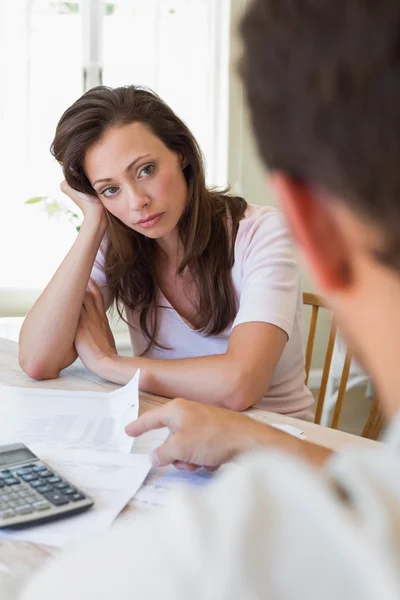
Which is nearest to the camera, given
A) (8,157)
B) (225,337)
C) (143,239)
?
(225,337)

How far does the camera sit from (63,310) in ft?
5.15

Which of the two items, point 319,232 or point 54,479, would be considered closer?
point 319,232

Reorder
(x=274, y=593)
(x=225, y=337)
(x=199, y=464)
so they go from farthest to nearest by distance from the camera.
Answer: (x=225, y=337) < (x=199, y=464) < (x=274, y=593)

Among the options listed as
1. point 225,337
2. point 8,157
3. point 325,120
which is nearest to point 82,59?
point 8,157

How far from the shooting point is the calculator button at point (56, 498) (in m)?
0.83

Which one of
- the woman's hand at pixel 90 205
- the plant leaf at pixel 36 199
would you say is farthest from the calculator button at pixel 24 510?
the plant leaf at pixel 36 199

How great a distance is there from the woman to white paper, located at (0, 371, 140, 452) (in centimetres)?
12

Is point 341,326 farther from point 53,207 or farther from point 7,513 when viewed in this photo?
point 53,207

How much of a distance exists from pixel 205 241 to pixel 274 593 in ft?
4.45

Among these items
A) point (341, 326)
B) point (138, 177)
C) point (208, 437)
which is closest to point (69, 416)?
point (208, 437)

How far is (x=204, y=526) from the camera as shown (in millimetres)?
253

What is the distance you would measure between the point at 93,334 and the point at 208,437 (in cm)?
69

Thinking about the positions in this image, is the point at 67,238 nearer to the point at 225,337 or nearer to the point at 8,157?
the point at 8,157

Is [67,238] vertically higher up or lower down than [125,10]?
lower down
